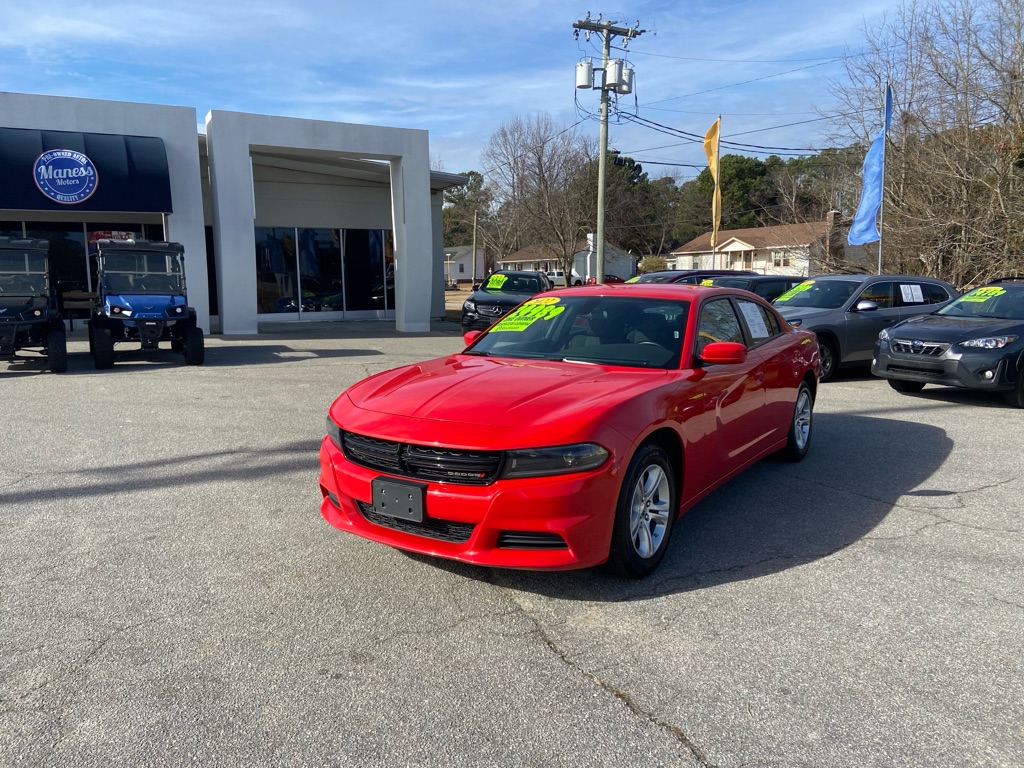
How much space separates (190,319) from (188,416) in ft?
16.8

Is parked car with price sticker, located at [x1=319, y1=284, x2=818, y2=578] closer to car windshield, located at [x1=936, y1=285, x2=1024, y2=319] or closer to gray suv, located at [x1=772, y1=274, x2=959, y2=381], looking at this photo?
car windshield, located at [x1=936, y1=285, x2=1024, y2=319]

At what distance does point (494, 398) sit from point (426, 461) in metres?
0.53

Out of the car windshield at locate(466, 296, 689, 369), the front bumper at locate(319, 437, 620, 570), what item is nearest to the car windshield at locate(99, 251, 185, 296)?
the car windshield at locate(466, 296, 689, 369)

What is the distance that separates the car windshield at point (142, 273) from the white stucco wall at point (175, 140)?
3118 mm

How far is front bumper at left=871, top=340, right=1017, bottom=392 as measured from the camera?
8.96 metres

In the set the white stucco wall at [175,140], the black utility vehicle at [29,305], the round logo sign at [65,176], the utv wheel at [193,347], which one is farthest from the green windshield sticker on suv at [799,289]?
the round logo sign at [65,176]

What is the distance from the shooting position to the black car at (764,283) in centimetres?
1420

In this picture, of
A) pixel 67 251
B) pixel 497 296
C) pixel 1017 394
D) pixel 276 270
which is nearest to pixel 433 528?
pixel 1017 394

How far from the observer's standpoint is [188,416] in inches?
336

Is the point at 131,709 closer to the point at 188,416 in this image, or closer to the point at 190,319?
the point at 188,416

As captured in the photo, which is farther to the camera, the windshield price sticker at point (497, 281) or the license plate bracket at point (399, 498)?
the windshield price sticker at point (497, 281)

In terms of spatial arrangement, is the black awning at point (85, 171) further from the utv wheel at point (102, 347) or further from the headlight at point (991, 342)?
the headlight at point (991, 342)

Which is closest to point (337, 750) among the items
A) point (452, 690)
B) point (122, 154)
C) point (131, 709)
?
point (452, 690)

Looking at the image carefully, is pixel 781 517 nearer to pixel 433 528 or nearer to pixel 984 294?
pixel 433 528
